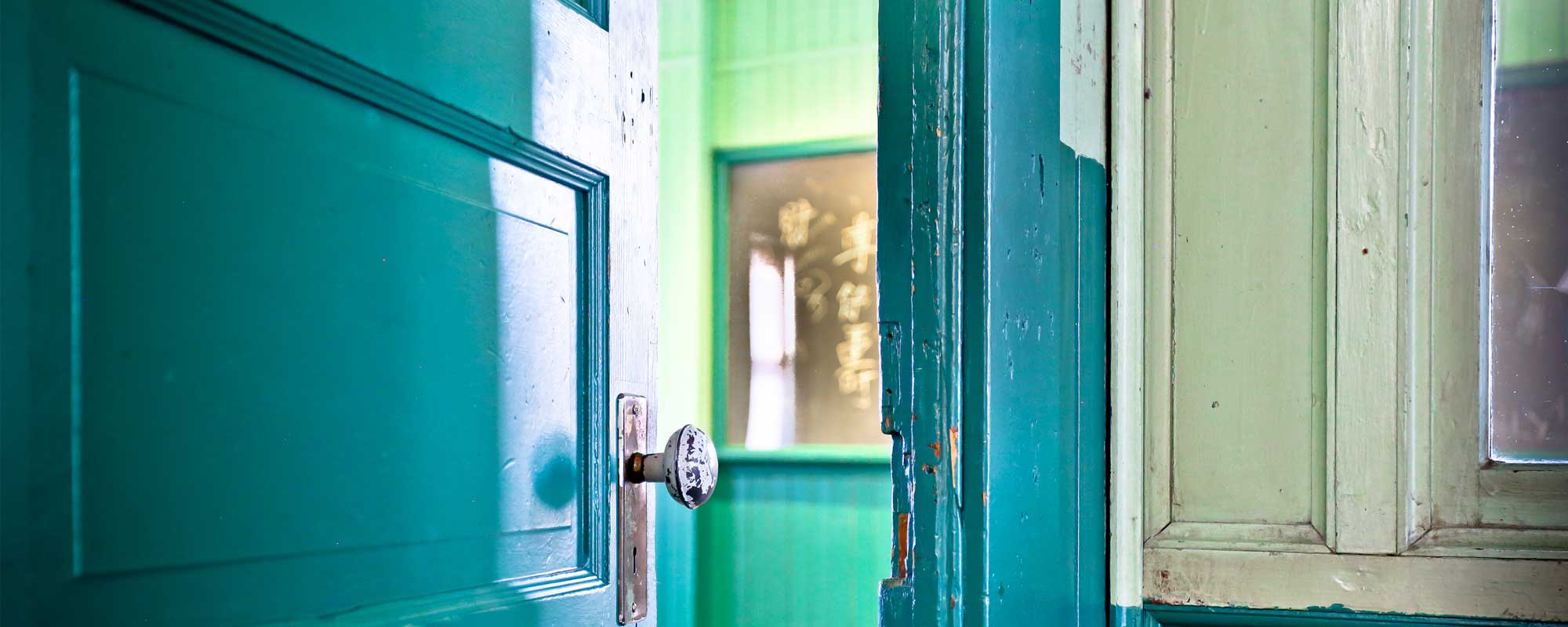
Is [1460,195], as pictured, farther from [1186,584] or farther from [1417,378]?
[1186,584]

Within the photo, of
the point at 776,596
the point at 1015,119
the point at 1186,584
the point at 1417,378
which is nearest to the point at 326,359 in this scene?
the point at 1015,119

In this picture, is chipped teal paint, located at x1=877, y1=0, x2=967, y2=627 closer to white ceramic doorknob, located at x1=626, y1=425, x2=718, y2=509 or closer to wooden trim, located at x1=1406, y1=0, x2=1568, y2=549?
white ceramic doorknob, located at x1=626, y1=425, x2=718, y2=509

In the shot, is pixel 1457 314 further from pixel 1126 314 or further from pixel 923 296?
pixel 923 296

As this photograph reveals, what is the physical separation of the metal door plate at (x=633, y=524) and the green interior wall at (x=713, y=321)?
154cm

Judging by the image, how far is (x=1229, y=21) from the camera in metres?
1.30

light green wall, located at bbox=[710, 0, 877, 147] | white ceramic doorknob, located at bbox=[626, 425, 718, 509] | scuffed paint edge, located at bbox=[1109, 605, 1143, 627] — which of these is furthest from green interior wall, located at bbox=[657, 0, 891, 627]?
white ceramic doorknob, located at bbox=[626, 425, 718, 509]

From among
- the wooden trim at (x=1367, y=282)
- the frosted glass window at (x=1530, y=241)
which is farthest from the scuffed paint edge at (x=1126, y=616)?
the frosted glass window at (x=1530, y=241)

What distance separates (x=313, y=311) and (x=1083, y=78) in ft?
2.69

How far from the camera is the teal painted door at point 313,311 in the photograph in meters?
0.56

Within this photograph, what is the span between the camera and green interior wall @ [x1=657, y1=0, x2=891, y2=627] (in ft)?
8.77

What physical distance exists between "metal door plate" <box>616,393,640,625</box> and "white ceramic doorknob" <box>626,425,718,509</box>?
0.5 inches

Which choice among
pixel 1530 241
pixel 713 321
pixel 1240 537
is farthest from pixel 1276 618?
pixel 713 321

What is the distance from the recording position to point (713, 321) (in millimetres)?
2863

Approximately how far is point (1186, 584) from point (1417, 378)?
0.31 m
